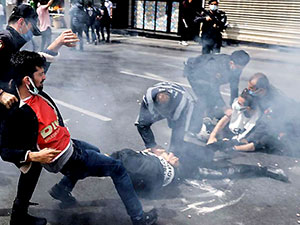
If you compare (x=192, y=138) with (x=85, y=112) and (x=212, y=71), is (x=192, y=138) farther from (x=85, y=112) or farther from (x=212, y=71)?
(x=85, y=112)

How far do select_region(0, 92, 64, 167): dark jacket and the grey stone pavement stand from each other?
31.9 inches

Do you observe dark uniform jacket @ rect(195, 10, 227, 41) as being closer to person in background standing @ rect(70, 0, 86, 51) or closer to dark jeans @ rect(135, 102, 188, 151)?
person in background standing @ rect(70, 0, 86, 51)

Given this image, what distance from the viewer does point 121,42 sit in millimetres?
14648

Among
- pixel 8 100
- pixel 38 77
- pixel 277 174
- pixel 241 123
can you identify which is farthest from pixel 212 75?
pixel 8 100

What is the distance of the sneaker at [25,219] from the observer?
2.69m

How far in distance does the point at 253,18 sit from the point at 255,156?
33.7ft

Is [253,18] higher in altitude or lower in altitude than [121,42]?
higher

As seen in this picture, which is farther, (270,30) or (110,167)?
(270,30)

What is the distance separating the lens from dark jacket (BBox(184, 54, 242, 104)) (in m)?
4.85

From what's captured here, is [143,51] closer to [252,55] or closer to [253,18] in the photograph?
[252,55]

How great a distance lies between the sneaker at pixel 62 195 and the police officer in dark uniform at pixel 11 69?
1.03 ft

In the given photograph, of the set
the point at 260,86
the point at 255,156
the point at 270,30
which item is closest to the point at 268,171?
the point at 255,156

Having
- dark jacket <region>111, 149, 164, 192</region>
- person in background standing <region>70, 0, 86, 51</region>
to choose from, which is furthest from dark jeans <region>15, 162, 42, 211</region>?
person in background standing <region>70, 0, 86, 51</region>

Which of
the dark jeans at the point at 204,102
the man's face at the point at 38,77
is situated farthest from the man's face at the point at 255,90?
the man's face at the point at 38,77
